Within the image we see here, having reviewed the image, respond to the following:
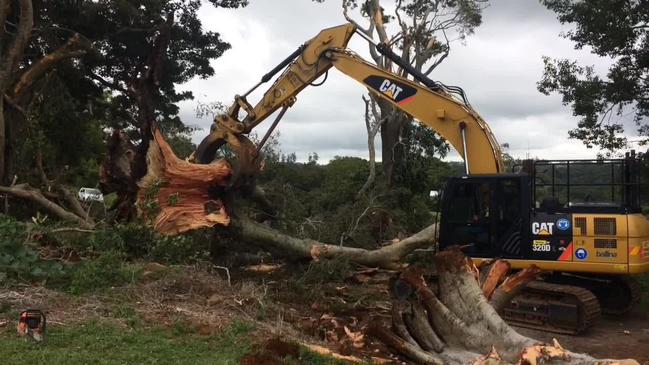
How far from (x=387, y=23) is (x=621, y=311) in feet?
55.5

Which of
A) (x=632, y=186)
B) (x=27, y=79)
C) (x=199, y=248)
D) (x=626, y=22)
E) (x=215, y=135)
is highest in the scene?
(x=626, y=22)

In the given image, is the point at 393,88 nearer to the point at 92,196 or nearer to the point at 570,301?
the point at 570,301

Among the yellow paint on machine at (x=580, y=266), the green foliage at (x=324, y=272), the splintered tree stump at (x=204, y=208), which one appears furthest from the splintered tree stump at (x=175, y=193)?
the yellow paint on machine at (x=580, y=266)

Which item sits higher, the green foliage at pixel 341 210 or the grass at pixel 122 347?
the green foliage at pixel 341 210

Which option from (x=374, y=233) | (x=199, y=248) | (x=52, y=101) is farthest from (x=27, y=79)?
(x=374, y=233)

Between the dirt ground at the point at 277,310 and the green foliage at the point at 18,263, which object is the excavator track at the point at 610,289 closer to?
the dirt ground at the point at 277,310

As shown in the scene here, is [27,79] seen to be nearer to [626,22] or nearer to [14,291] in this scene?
[14,291]

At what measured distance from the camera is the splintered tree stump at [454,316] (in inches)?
260

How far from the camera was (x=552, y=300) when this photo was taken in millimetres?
9172

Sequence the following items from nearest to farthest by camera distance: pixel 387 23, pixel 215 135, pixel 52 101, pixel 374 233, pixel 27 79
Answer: pixel 215 135
pixel 374 233
pixel 27 79
pixel 52 101
pixel 387 23

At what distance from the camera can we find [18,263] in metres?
7.68

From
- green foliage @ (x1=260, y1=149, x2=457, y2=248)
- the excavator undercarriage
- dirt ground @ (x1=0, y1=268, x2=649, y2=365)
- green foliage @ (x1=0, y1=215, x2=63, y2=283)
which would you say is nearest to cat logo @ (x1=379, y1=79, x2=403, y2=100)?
green foliage @ (x1=260, y1=149, x2=457, y2=248)

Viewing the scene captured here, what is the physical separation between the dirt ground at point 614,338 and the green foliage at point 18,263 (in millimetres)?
6394

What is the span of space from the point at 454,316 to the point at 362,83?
4976mm
